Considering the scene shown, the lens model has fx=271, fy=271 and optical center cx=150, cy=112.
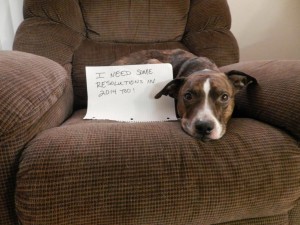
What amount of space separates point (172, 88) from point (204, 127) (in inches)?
15.9

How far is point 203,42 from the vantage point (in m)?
1.81

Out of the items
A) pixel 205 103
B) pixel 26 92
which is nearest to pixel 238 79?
pixel 205 103

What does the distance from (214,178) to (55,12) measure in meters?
1.44

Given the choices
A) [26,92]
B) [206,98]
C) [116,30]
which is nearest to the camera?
[26,92]

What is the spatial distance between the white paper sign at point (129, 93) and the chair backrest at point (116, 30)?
0.32 m

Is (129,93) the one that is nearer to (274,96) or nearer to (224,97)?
(224,97)

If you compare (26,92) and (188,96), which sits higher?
(26,92)

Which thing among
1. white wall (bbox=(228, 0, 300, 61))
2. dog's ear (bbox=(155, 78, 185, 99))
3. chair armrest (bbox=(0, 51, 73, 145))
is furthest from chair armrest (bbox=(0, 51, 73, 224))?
white wall (bbox=(228, 0, 300, 61))

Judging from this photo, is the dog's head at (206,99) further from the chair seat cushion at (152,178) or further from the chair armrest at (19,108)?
the chair armrest at (19,108)

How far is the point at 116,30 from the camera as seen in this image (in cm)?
181

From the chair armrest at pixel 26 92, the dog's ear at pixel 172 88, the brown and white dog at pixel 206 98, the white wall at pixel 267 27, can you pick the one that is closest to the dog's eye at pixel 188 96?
the brown and white dog at pixel 206 98

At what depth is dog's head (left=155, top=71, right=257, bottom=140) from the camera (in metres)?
0.97

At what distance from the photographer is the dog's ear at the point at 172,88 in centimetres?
127

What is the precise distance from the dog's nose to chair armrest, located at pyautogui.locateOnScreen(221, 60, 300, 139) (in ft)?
0.78
